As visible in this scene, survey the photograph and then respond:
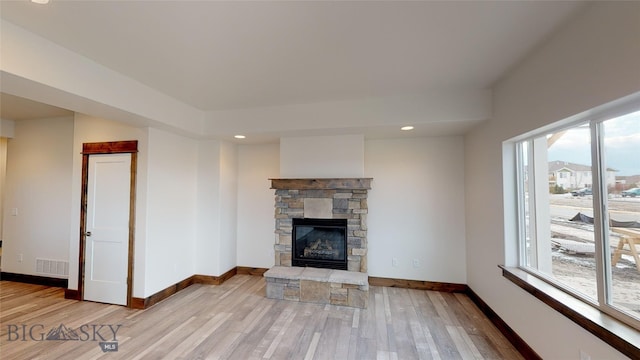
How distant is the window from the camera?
1609mm

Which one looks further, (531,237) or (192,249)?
(192,249)

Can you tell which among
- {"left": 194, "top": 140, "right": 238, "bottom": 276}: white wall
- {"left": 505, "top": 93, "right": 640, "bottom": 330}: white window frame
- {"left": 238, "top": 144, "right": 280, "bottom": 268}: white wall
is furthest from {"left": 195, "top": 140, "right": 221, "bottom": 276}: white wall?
{"left": 505, "top": 93, "right": 640, "bottom": 330}: white window frame

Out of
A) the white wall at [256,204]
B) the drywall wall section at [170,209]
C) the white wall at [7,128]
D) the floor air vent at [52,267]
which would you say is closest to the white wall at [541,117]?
the white wall at [256,204]

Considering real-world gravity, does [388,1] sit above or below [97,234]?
above

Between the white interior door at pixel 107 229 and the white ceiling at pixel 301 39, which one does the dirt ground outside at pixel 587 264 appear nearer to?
the white ceiling at pixel 301 39

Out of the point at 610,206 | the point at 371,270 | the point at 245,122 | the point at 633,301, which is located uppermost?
the point at 245,122

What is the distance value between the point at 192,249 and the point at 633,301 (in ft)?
15.8

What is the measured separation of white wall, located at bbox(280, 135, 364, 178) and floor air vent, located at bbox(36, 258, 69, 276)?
3690 millimetres

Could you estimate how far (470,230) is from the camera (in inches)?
149

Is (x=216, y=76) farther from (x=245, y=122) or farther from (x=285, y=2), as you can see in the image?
(x=285, y=2)

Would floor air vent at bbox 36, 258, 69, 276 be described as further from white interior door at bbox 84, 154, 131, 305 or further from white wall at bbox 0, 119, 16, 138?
white wall at bbox 0, 119, 16, 138

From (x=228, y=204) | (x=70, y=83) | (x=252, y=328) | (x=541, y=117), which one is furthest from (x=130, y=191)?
(x=541, y=117)

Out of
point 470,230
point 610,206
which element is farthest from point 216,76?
point 470,230

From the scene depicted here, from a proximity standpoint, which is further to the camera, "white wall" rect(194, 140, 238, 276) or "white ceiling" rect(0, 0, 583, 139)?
"white wall" rect(194, 140, 238, 276)
